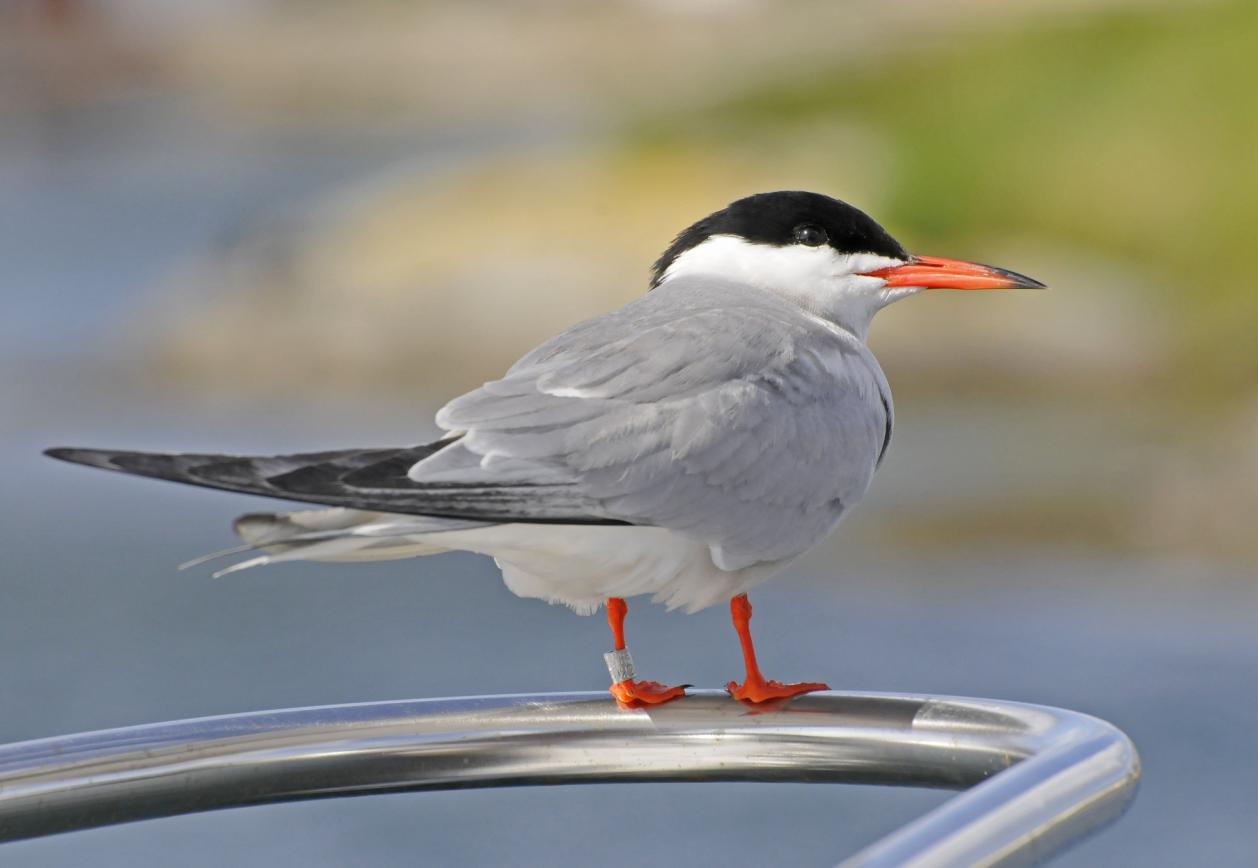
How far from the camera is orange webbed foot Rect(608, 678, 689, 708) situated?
152 cm

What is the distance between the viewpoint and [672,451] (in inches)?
74.2

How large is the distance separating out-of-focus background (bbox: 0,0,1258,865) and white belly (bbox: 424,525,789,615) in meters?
0.24

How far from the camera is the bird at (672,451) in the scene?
5.31 feet

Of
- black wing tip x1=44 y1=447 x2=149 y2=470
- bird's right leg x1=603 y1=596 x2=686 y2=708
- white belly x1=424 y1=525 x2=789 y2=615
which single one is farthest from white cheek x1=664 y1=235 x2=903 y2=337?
black wing tip x1=44 y1=447 x2=149 y2=470

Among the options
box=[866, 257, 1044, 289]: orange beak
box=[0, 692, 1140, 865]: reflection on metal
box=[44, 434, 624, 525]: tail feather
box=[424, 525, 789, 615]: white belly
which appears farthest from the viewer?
box=[866, 257, 1044, 289]: orange beak

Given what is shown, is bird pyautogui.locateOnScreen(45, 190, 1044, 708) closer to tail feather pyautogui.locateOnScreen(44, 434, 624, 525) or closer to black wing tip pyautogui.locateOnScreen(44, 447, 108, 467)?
tail feather pyautogui.locateOnScreen(44, 434, 624, 525)

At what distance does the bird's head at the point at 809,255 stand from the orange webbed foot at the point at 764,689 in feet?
1.86

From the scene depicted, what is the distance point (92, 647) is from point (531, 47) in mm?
19976

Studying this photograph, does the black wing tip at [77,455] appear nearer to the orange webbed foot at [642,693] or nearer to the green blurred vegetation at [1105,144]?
the orange webbed foot at [642,693]

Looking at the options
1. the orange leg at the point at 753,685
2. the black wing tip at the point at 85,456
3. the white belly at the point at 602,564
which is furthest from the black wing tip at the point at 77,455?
the orange leg at the point at 753,685

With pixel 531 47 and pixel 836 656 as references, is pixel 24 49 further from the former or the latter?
pixel 836 656

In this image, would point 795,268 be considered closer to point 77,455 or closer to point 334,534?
point 334,534

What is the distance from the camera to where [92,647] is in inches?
309

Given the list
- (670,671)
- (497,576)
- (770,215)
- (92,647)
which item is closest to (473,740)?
(770,215)
